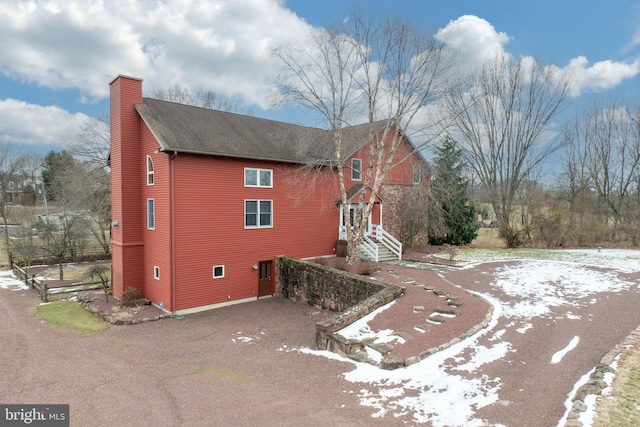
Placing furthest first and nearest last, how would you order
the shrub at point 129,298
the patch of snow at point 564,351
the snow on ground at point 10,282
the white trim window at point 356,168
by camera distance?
the white trim window at point 356,168
the snow on ground at point 10,282
the shrub at point 129,298
the patch of snow at point 564,351

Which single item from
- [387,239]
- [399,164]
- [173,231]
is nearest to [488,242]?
[387,239]

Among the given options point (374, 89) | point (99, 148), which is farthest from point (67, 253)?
point (374, 89)

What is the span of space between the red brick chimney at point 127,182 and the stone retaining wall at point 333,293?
6213 millimetres

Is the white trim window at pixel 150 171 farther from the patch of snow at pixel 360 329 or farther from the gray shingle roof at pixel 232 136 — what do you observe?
the patch of snow at pixel 360 329

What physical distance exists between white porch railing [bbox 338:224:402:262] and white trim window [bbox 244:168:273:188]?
507 centimetres

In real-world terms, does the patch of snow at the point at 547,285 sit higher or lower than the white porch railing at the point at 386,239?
lower

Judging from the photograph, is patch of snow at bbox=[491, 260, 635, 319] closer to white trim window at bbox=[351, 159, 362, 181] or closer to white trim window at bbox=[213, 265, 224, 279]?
white trim window at bbox=[351, 159, 362, 181]

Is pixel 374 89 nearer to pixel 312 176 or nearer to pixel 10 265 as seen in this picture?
pixel 312 176

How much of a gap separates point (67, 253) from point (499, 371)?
97.1 ft

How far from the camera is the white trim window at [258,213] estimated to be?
15172 millimetres

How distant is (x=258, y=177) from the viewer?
610 inches

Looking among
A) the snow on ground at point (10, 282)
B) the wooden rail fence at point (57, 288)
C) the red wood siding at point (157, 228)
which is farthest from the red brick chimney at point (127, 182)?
the snow on ground at point (10, 282)

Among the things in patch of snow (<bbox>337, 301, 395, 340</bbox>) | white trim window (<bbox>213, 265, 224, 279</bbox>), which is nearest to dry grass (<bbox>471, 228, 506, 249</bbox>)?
patch of snow (<bbox>337, 301, 395, 340</bbox>)

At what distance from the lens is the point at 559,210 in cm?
2409
